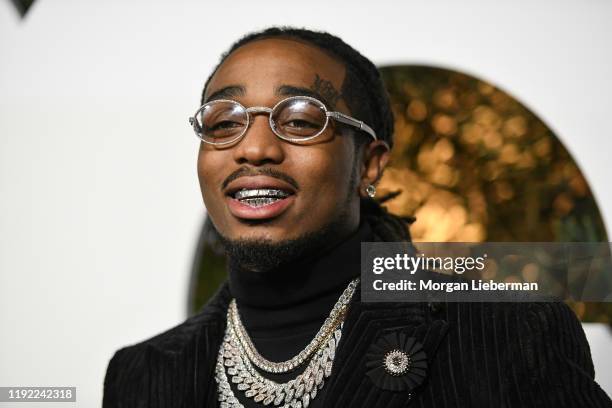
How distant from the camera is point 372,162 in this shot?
1458 mm

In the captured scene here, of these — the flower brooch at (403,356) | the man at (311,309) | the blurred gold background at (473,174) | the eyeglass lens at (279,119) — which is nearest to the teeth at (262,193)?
the man at (311,309)

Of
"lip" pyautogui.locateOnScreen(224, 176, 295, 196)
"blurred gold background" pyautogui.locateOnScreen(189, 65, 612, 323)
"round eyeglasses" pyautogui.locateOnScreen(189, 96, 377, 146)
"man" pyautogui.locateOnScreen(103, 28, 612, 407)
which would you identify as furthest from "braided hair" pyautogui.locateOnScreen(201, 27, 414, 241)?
"blurred gold background" pyautogui.locateOnScreen(189, 65, 612, 323)

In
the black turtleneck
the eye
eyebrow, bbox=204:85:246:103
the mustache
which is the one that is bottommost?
the black turtleneck

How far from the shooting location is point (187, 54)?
6.57 feet

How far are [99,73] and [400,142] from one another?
962 mm

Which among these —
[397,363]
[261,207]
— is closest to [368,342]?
[397,363]

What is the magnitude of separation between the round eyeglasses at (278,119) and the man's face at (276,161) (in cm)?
1

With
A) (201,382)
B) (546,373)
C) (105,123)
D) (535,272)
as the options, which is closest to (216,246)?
(105,123)

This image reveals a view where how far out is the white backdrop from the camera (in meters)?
1.92

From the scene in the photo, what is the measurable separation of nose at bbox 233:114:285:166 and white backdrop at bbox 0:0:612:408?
0.75 m

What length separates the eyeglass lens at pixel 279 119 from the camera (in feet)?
4.08

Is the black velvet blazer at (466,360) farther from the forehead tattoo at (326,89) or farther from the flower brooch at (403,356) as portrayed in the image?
the forehead tattoo at (326,89)

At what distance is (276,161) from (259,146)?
0.04 metres

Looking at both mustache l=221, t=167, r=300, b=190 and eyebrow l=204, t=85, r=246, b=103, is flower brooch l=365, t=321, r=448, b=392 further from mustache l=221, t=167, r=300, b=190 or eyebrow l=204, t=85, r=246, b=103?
eyebrow l=204, t=85, r=246, b=103
